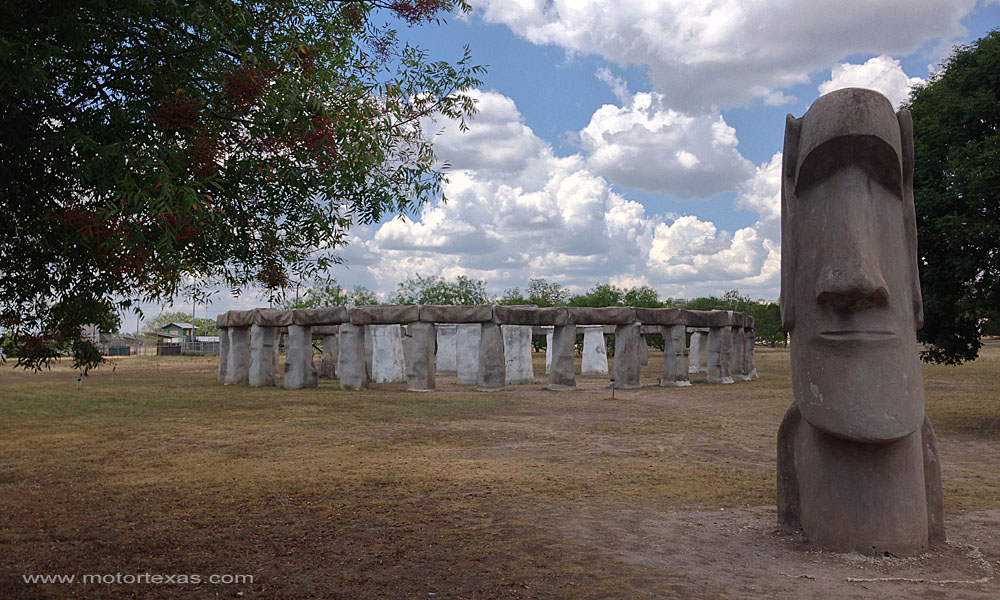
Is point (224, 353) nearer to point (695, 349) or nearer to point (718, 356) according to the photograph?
point (718, 356)

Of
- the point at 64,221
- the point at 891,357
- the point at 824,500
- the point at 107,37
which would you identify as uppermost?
the point at 107,37

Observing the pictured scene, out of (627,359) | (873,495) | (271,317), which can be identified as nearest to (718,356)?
(627,359)

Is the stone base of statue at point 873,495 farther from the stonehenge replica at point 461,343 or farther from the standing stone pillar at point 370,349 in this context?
the standing stone pillar at point 370,349

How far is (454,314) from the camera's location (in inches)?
893

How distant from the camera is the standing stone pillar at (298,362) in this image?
958 inches

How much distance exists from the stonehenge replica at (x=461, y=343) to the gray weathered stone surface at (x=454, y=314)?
29 millimetres

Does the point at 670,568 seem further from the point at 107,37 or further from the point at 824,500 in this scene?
the point at 107,37

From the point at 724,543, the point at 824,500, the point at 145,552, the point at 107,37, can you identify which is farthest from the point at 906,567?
the point at 107,37

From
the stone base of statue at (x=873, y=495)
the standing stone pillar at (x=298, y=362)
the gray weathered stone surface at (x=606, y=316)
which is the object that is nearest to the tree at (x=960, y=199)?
the stone base of statue at (x=873, y=495)

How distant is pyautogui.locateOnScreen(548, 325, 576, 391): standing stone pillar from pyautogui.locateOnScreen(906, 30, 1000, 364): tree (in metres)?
10.6

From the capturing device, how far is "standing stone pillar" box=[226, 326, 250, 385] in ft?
87.2

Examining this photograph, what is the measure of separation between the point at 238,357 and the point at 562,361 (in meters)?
11.3

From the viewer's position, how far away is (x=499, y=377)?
2350cm

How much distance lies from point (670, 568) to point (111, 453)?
9.61 m
